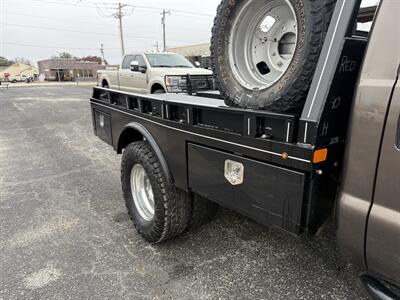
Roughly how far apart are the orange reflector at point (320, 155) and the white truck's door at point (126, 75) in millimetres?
8170

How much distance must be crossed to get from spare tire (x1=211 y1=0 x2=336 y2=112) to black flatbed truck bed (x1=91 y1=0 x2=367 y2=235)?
11cm

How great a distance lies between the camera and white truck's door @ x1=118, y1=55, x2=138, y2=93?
927 cm

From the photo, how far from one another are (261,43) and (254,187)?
3.04ft

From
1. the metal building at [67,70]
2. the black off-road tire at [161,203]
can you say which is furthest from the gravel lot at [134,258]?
the metal building at [67,70]

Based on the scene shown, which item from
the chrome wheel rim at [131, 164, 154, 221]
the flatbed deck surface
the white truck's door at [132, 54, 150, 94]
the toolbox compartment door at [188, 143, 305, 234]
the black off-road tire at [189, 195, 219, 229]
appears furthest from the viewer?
the white truck's door at [132, 54, 150, 94]

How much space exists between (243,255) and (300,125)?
166 cm

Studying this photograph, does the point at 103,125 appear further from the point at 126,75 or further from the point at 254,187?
the point at 126,75

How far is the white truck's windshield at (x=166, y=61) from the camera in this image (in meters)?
8.63

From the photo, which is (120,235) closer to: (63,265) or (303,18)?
(63,265)

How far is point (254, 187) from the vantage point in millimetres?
1752

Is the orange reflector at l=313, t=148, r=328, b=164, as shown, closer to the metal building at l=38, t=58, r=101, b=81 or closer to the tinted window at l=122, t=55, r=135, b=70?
the tinted window at l=122, t=55, r=135, b=70

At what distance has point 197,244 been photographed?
2.92m

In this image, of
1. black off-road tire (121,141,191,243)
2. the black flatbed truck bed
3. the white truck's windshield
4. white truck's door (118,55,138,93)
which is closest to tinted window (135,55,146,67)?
the white truck's windshield

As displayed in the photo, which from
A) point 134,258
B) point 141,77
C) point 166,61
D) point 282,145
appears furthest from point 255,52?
point 166,61
